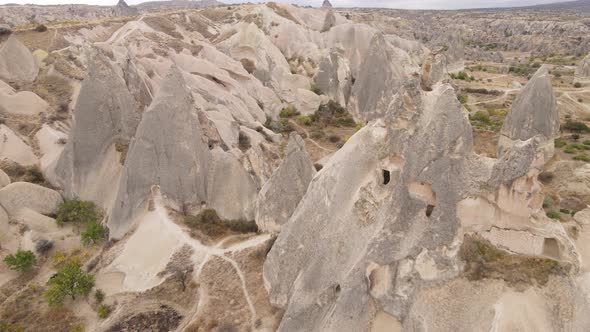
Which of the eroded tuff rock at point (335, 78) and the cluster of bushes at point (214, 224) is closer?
the cluster of bushes at point (214, 224)

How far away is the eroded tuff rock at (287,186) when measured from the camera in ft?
63.8

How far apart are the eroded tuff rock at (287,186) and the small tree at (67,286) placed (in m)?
9.67

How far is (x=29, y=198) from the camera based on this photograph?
78.1 feet

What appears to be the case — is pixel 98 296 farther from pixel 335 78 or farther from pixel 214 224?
pixel 335 78

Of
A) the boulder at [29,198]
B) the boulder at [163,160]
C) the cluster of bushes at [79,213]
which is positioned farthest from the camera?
the cluster of bushes at [79,213]

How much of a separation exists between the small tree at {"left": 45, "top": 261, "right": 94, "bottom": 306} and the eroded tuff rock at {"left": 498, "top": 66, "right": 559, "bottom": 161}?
3238 centimetres

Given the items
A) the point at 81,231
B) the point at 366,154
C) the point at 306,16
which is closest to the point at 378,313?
the point at 366,154

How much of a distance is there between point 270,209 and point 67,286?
1072 cm

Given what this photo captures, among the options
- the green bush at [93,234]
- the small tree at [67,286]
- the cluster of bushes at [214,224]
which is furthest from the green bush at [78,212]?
the cluster of bushes at [214,224]

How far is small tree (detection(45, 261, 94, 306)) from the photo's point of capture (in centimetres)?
1738

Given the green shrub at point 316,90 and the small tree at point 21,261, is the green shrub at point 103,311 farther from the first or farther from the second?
the green shrub at point 316,90

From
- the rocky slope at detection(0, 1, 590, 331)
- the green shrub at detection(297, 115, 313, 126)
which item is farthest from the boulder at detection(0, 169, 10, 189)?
the green shrub at detection(297, 115, 313, 126)

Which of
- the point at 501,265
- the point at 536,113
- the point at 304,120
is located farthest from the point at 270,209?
the point at 536,113

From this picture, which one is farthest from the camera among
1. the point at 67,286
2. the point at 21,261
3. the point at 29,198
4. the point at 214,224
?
the point at 29,198
